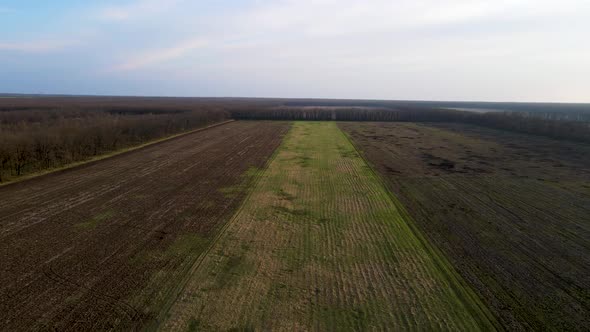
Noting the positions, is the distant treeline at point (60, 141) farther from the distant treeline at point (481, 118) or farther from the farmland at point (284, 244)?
the distant treeline at point (481, 118)

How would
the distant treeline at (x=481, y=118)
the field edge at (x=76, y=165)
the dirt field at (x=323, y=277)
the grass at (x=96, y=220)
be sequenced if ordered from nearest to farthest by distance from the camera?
the dirt field at (x=323, y=277) < the grass at (x=96, y=220) < the field edge at (x=76, y=165) < the distant treeline at (x=481, y=118)

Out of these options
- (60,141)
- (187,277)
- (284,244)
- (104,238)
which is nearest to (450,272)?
(284,244)

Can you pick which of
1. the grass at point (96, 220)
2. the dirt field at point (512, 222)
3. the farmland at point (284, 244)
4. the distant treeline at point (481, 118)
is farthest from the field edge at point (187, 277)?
the distant treeline at point (481, 118)

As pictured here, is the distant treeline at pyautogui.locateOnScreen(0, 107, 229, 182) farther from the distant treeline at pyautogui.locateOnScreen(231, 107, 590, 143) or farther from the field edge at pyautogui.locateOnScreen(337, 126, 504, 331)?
the distant treeline at pyautogui.locateOnScreen(231, 107, 590, 143)

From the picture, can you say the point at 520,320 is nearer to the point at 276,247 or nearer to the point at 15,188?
the point at 276,247

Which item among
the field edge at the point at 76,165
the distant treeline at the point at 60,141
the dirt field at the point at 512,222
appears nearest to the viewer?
the dirt field at the point at 512,222

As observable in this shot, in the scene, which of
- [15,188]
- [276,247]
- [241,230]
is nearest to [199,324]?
[276,247]

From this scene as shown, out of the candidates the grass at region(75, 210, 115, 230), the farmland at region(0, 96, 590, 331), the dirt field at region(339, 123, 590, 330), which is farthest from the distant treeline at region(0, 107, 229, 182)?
the dirt field at region(339, 123, 590, 330)
